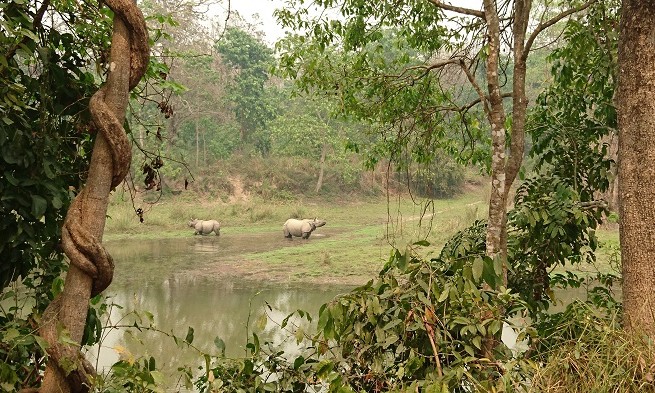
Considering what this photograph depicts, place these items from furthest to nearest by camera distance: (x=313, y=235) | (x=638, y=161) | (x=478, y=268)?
(x=313, y=235), (x=638, y=161), (x=478, y=268)

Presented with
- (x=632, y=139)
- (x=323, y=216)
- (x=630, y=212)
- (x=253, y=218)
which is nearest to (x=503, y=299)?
(x=630, y=212)

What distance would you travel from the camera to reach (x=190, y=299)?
8.29 m

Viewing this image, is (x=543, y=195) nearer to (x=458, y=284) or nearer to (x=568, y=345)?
(x=568, y=345)

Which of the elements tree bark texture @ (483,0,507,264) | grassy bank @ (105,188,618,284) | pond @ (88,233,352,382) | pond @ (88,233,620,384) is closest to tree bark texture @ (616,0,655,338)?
tree bark texture @ (483,0,507,264)

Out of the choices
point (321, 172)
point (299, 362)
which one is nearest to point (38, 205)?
point (299, 362)

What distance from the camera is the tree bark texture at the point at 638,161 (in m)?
2.25

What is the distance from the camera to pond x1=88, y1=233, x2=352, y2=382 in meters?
5.86

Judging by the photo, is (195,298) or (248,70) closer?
(195,298)

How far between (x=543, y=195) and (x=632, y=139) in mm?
677

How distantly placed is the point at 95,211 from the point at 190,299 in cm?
721

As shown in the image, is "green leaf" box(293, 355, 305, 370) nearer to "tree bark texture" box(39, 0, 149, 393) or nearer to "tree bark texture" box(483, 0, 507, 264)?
"tree bark texture" box(39, 0, 149, 393)

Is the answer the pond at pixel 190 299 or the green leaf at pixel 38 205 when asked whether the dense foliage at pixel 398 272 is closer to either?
the green leaf at pixel 38 205

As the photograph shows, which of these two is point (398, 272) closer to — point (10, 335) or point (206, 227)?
point (10, 335)

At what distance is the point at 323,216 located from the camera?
18.7m
